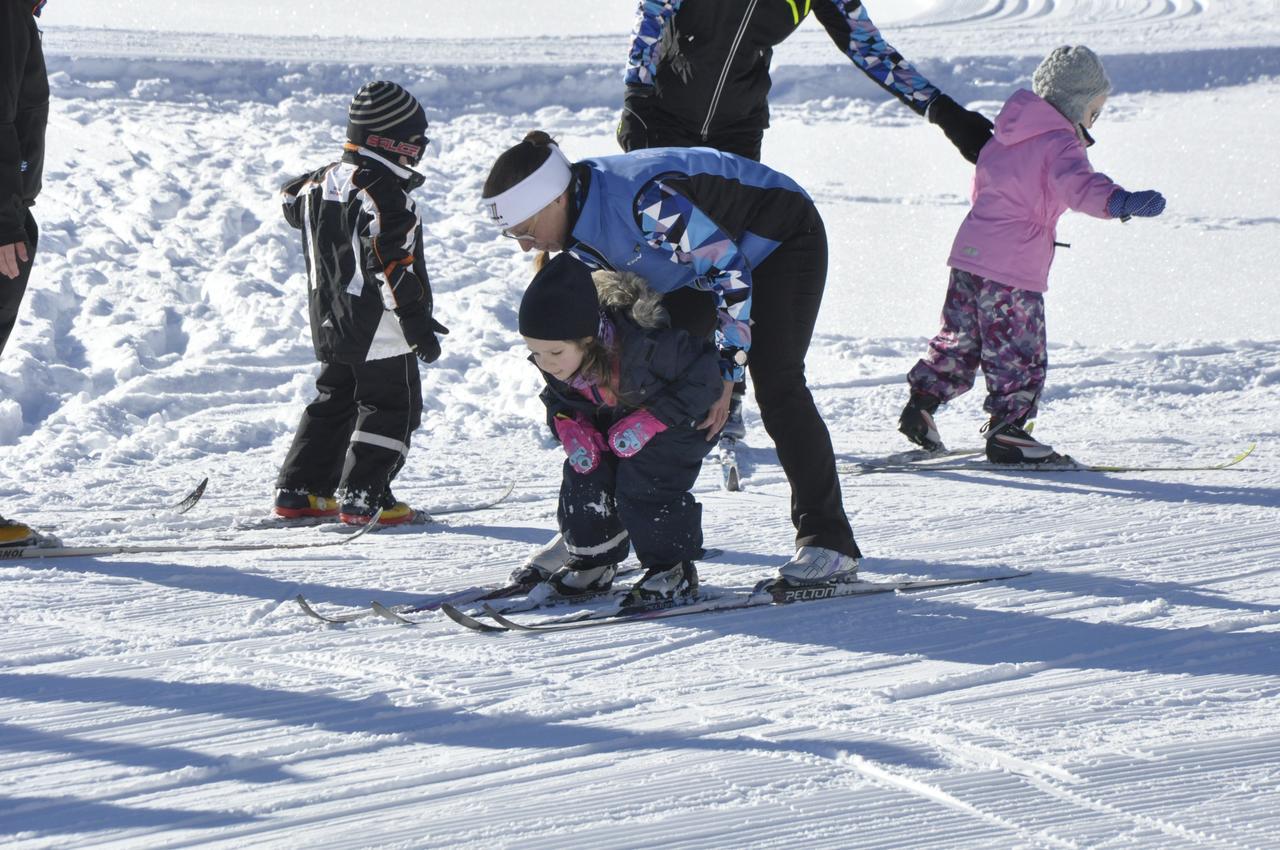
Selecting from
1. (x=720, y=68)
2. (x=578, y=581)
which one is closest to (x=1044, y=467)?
(x=720, y=68)

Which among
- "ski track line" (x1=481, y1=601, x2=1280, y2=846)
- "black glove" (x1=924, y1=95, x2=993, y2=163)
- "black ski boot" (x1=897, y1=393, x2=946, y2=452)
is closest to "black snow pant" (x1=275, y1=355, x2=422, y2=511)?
"black ski boot" (x1=897, y1=393, x2=946, y2=452)

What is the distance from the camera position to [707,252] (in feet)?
10.4

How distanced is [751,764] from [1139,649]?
107 centimetres

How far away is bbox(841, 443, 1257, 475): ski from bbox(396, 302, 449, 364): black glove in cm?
165

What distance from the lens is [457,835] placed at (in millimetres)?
2312

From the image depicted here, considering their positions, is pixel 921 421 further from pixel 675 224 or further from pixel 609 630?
pixel 675 224

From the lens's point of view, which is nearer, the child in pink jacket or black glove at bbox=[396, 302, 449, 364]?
black glove at bbox=[396, 302, 449, 364]

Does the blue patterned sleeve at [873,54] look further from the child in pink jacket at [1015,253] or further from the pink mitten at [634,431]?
the pink mitten at [634,431]

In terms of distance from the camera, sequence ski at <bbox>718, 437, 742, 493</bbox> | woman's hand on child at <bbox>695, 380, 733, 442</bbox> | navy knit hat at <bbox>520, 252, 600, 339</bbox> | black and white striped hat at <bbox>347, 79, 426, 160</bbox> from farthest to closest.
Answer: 1. ski at <bbox>718, 437, 742, 493</bbox>
2. black and white striped hat at <bbox>347, 79, 426, 160</bbox>
3. woman's hand on child at <bbox>695, 380, 733, 442</bbox>
4. navy knit hat at <bbox>520, 252, 600, 339</bbox>

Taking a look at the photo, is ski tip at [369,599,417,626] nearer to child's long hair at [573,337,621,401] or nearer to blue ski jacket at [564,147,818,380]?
child's long hair at [573,337,621,401]

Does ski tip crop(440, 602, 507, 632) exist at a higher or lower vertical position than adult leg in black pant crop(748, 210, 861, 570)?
lower

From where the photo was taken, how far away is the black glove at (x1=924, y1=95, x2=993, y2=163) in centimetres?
488

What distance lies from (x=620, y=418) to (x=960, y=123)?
218cm

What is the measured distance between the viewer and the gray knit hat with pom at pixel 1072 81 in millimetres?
4758
